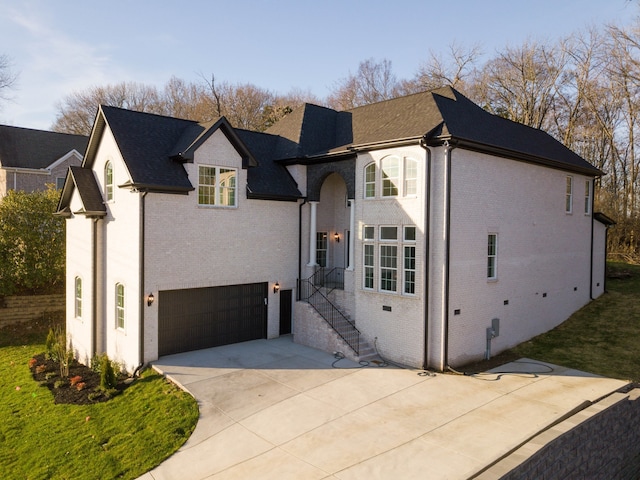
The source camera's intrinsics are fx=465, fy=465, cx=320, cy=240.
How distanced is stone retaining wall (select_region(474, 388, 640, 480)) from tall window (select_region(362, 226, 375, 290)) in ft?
23.4

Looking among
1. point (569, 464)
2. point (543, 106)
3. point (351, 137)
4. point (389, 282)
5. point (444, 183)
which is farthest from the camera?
point (543, 106)

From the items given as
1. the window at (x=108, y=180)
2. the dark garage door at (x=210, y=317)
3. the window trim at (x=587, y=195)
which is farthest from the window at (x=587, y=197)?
the window at (x=108, y=180)

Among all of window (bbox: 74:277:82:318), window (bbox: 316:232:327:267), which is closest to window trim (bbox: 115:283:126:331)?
window (bbox: 74:277:82:318)

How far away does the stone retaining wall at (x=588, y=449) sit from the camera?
8758 mm

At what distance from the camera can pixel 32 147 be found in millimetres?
32781

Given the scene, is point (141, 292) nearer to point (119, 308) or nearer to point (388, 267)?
point (119, 308)

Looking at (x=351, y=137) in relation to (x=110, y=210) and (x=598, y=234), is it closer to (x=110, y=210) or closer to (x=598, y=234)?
(x=110, y=210)

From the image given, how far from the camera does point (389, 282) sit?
1528 centimetres

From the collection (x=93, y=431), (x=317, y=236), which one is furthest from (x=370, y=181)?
(x=93, y=431)

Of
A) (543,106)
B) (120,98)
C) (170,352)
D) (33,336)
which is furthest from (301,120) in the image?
(120,98)

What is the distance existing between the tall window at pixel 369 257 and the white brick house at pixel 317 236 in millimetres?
44

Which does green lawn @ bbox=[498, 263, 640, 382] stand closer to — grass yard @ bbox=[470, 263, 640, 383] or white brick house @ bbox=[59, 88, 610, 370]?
grass yard @ bbox=[470, 263, 640, 383]

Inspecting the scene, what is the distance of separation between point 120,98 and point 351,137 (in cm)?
3771

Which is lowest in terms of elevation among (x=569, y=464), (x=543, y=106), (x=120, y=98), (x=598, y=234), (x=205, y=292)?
(x=569, y=464)
